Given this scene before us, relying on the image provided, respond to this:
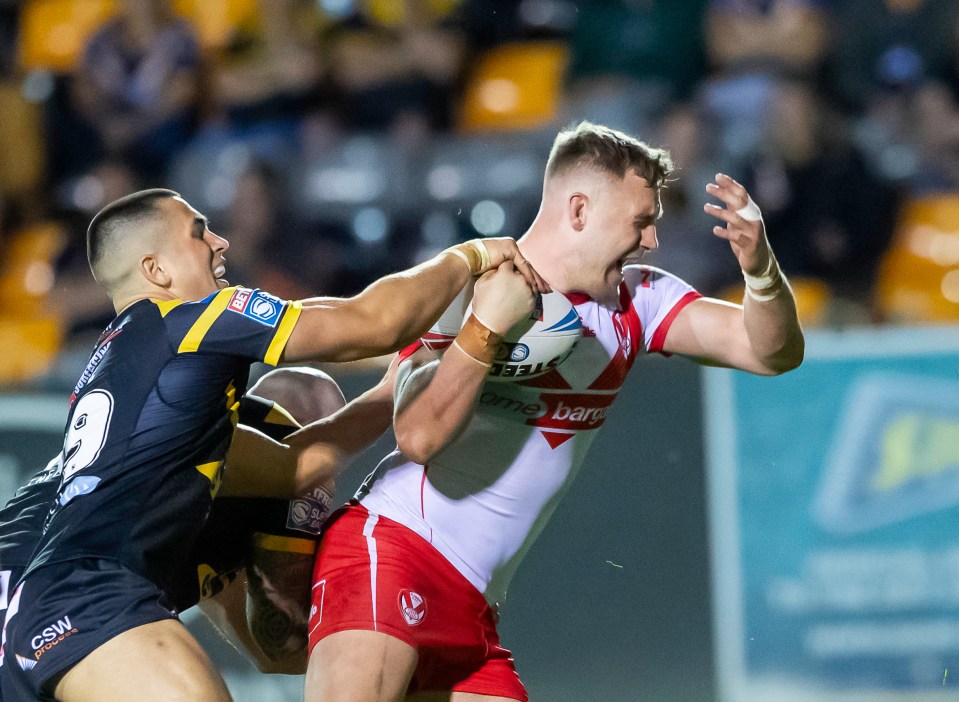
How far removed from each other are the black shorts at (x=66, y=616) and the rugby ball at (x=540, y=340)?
117cm

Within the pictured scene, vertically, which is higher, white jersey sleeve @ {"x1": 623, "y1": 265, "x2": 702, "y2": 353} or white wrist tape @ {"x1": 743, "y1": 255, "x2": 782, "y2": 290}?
white wrist tape @ {"x1": 743, "y1": 255, "x2": 782, "y2": 290}

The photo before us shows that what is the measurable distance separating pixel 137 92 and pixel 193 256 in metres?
5.68

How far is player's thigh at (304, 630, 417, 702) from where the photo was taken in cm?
332

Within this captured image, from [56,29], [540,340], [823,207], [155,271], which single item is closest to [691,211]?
[823,207]

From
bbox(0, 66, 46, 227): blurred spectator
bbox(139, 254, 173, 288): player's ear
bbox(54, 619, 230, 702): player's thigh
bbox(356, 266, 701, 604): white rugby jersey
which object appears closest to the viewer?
bbox(54, 619, 230, 702): player's thigh

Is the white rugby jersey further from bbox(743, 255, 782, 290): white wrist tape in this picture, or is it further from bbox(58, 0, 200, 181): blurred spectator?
bbox(58, 0, 200, 181): blurred spectator

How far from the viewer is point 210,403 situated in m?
3.39

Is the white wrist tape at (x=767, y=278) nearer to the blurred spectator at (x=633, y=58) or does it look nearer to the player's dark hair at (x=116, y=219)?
the player's dark hair at (x=116, y=219)

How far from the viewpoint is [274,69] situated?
8.76 m

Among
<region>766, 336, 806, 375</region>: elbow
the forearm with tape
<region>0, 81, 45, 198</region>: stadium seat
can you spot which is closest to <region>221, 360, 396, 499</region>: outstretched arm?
the forearm with tape

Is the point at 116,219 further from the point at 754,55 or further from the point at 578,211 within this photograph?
the point at 754,55

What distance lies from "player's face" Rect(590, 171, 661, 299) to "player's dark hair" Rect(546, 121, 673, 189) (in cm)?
3

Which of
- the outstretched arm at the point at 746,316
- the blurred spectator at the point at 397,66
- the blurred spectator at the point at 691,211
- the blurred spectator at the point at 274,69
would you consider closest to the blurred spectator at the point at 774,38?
the blurred spectator at the point at 691,211

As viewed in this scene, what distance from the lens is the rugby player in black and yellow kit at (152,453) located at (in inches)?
125
